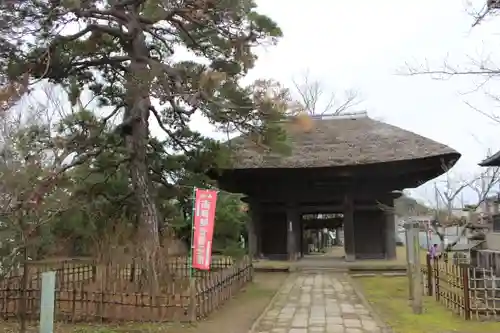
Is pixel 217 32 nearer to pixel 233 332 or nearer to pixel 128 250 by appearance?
pixel 128 250

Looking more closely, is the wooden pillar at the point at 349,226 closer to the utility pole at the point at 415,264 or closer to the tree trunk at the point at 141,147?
the utility pole at the point at 415,264

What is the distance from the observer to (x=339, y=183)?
60.5 ft

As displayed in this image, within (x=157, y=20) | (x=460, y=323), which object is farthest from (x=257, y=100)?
(x=460, y=323)

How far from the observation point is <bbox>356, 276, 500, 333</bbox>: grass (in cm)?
805

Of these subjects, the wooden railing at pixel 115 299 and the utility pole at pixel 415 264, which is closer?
the wooden railing at pixel 115 299

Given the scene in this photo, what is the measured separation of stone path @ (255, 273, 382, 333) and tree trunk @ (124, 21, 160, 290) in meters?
2.40

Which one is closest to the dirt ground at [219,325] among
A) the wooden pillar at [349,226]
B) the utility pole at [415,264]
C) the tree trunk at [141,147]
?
the tree trunk at [141,147]

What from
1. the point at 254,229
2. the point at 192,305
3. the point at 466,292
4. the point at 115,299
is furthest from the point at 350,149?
the point at 115,299

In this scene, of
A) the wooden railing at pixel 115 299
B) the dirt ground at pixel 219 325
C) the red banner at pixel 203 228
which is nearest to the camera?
the dirt ground at pixel 219 325

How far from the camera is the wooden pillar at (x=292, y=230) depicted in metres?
18.4

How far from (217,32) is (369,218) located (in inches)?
428

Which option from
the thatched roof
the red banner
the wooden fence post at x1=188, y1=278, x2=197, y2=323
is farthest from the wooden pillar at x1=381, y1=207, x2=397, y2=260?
Answer: the wooden fence post at x1=188, y1=278, x2=197, y2=323

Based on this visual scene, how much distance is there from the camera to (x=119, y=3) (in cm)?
979

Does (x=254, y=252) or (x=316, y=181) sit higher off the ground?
(x=316, y=181)
